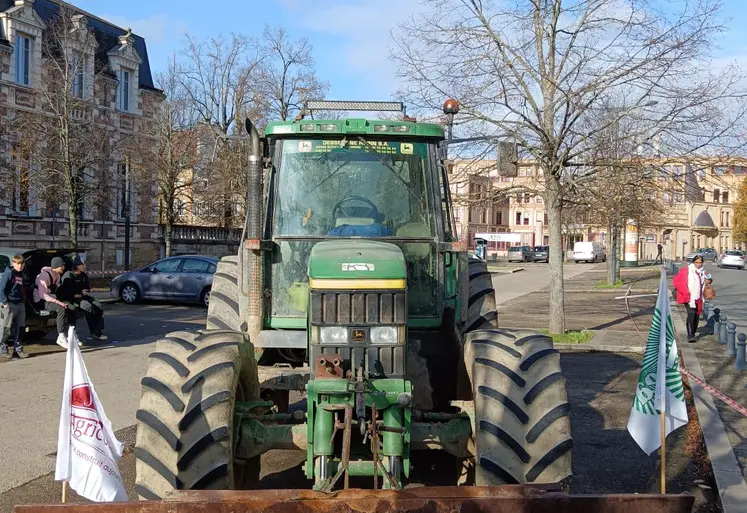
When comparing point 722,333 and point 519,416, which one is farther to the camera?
point 722,333

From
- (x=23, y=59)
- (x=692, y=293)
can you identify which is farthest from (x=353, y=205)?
(x=23, y=59)

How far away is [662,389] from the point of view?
538 cm

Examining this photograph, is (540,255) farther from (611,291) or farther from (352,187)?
(352,187)

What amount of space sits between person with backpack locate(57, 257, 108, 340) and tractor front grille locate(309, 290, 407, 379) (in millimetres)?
11212

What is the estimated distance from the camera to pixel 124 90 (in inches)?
1454

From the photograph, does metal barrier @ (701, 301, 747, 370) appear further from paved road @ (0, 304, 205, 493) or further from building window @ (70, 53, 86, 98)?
building window @ (70, 53, 86, 98)

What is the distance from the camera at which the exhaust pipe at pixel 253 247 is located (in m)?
5.55

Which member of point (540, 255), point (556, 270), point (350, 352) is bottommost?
point (540, 255)

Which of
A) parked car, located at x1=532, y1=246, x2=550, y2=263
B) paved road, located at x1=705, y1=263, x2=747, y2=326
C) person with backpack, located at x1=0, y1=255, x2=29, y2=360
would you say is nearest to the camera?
person with backpack, located at x1=0, y1=255, x2=29, y2=360

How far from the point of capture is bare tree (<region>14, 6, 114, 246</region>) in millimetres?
26219

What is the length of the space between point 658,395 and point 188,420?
3.15 metres

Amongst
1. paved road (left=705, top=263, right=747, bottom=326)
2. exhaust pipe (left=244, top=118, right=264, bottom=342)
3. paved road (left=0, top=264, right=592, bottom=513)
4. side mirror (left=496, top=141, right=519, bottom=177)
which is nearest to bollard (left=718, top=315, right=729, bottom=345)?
paved road (left=705, top=263, right=747, bottom=326)

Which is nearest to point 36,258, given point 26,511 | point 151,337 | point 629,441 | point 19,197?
point 151,337

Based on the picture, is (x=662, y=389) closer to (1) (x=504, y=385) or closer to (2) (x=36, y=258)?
(1) (x=504, y=385)
